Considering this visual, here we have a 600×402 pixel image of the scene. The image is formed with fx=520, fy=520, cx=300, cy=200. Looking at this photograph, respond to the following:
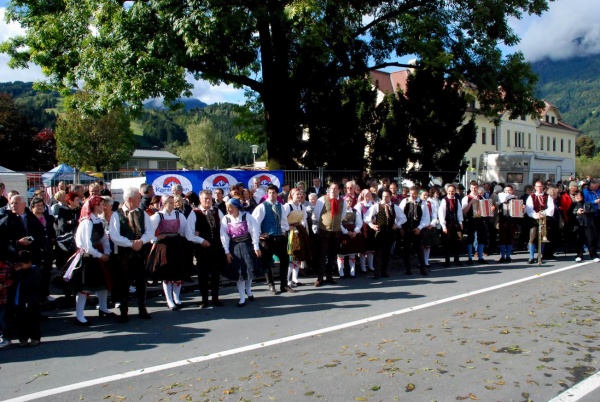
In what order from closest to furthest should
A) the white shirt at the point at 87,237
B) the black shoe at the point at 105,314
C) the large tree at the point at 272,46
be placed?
the white shirt at the point at 87,237 → the black shoe at the point at 105,314 → the large tree at the point at 272,46

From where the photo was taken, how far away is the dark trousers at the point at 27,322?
6.54 metres

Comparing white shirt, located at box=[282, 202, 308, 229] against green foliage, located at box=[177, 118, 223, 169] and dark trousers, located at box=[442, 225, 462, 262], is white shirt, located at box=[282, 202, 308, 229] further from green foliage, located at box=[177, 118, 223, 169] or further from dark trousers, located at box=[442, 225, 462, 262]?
green foliage, located at box=[177, 118, 223, 169]

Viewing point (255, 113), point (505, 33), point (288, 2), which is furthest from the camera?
point (255, 113)

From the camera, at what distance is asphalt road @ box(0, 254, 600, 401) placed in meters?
4.94

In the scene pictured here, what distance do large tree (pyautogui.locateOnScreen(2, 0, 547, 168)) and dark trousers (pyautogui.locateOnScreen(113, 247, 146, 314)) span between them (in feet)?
28.6

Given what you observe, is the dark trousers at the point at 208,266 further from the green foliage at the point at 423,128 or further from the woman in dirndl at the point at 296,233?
the green foliage at the point at 423,128

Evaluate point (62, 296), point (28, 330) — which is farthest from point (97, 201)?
point (62, 296)

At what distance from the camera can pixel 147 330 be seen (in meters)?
7.21

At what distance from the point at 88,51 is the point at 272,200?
10.7m

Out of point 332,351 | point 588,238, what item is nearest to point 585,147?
point 588,238

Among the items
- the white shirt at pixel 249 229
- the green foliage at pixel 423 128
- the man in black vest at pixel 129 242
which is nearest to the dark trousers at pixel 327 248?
the white shirt at pixel 249 229

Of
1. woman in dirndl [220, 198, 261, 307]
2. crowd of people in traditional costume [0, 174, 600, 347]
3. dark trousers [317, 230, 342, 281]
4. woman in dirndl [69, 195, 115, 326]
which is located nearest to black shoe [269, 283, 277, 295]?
crowd of people in traditional costume [0, 174, 600, 347]

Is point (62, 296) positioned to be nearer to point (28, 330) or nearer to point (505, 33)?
point (28, 330)

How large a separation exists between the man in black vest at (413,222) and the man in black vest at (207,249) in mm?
4619
